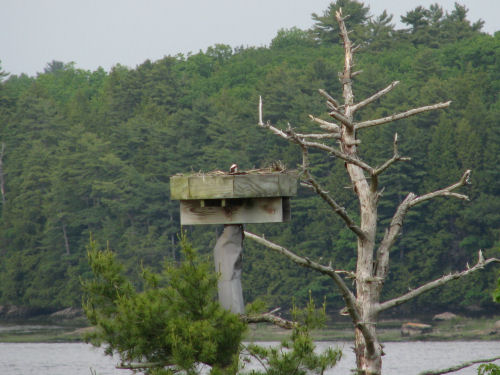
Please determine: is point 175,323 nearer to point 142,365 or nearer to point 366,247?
point 142,365

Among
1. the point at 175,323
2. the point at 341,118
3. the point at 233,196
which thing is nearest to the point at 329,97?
the point at 341,118

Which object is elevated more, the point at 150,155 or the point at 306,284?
the point at 150,155

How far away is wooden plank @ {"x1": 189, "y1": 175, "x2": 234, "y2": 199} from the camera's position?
5.86m

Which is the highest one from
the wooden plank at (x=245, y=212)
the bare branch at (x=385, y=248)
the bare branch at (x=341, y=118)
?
the bare branch at (x=341, y=118)

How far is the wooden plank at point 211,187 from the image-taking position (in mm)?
5863

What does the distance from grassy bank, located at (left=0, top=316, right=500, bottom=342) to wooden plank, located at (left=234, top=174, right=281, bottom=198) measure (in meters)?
37.3

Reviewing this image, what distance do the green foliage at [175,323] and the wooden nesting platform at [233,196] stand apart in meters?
0.67

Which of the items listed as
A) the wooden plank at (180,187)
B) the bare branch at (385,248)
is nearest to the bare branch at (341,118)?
the bare branch at (385,248)

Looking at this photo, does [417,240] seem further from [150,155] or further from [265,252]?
[150,155]

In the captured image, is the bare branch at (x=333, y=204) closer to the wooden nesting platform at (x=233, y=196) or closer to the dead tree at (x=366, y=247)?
the dead tree at (x=366, y=247)

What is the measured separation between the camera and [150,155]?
6612 centimetres

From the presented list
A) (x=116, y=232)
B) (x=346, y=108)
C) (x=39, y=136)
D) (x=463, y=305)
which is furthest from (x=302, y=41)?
(x=346, y=108)

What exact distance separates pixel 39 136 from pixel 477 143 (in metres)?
36.2

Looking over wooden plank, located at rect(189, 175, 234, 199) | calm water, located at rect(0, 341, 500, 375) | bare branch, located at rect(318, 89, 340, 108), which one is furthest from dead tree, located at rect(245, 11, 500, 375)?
calm water, located at rect(0, 341, 500, 375)
